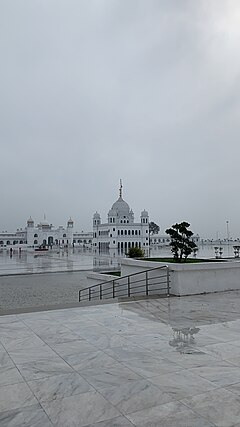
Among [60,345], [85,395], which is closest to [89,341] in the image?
[60,345]

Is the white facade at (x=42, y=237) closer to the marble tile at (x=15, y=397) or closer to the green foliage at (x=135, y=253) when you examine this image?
the green foliage at (x=135, y=253)

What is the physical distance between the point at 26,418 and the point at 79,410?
0.40 meters

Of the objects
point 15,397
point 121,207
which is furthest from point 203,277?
point 121,207

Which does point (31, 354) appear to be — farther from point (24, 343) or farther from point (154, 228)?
point (154, 228)

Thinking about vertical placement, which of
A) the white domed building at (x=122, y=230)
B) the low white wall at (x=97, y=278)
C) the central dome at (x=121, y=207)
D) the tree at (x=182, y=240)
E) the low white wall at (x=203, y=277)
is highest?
the central dome at (x=121, y=207)

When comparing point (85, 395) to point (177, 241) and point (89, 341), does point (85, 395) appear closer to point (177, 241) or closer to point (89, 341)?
point (89, 341)

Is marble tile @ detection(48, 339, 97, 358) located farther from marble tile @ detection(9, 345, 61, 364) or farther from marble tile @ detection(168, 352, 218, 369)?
marble tile @ detection(168, 352, 218, 369)

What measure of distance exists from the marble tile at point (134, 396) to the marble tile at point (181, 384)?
3.0 inches

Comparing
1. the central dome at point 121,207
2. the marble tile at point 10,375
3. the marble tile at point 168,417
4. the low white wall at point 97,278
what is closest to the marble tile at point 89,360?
the marble tile at point 10,375

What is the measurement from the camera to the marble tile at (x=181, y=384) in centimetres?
300

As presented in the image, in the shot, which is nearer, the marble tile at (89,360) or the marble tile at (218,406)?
the marble tile at (218,406)

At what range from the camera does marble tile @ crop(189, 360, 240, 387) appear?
3.23 meters

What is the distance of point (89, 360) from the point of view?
12.5 ft

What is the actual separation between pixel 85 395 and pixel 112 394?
0.23 metres
